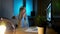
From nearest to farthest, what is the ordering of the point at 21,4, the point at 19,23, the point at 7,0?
the point at 19,23 < the point at 21,4 < the point at 7,0

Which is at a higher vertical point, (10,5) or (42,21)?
(10,5)

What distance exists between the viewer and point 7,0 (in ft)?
8.73

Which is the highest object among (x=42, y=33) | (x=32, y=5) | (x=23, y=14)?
(x=32, y=5)

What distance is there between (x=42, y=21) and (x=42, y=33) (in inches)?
3.9

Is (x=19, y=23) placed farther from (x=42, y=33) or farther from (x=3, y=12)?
(x=3, y=12)

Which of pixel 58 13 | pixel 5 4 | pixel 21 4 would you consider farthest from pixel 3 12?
pixel 58 13

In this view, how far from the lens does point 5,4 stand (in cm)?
272

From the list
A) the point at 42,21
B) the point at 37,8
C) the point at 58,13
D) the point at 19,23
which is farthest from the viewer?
the point at 37,8

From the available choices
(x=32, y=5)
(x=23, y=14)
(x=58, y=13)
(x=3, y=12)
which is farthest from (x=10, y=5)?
(x=58, y=13)

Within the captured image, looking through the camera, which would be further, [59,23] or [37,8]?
[37,8]

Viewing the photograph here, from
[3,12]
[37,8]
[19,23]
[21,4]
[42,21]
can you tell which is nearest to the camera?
[42,21]

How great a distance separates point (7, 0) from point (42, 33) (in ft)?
6.19

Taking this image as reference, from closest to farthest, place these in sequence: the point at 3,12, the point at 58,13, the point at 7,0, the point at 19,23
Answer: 1. the point at 58,13
2. the point at 19,23
3. the point at 7,0
4. the point at 3,12

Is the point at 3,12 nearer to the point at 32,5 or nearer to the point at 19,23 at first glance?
the point at 32,5
